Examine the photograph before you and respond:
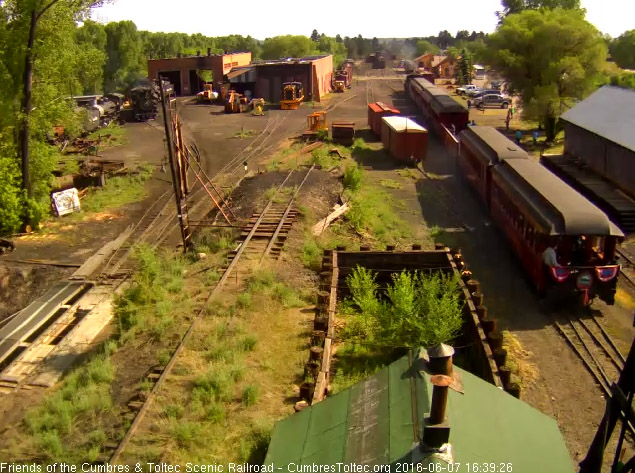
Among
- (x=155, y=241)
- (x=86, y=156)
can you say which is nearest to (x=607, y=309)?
(x=155, y=241)

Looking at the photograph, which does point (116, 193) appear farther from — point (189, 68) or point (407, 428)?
point (189, 68)

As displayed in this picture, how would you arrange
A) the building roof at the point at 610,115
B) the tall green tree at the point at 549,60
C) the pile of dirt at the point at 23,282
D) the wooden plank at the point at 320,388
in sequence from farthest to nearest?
the tall green tree at the point at 549,60
the building roof at the point at 610,115
the pile of dirt at the point at 23,282
the wooden plank at the point at 320,388

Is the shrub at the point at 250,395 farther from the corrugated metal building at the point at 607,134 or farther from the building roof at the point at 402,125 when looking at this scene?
the building roof at the point at 402,125

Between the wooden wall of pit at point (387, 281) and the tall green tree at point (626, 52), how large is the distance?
77990mm

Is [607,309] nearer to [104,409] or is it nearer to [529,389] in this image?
[529,389]

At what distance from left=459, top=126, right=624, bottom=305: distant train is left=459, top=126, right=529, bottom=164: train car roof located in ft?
5.72

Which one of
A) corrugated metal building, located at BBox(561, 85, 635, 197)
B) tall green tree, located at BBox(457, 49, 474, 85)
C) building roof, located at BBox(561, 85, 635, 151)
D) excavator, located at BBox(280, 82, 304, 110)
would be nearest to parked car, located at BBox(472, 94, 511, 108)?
excavator, located at BBox(280, 82, 304, 110)

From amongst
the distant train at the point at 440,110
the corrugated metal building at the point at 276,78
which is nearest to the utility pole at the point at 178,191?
the distant train at the point at 440,110

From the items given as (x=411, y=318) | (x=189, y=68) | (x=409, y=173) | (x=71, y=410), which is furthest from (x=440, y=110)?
(x=189, y=68)

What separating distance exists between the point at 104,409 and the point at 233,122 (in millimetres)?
34241

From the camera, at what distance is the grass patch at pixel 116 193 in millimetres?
22453

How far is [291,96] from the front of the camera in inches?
1881

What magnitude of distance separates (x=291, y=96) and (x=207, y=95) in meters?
8.36

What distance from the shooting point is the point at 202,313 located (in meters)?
12.1
